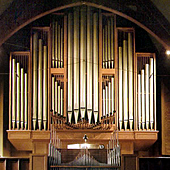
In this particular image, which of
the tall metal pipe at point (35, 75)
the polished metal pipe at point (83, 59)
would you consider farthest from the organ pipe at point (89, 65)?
the tall metal pipe at point (35, 75)

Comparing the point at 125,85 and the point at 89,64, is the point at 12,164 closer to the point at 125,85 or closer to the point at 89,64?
the point at 89,64

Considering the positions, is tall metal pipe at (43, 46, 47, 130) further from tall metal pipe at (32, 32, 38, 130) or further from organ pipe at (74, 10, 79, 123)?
organ pipe at (74, 10, 79, 123)

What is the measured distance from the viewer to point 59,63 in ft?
57.2

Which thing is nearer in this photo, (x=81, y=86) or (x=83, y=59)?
(x=81, y=86)

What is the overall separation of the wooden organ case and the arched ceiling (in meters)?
0.37

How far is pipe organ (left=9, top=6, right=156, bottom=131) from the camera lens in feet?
55.9

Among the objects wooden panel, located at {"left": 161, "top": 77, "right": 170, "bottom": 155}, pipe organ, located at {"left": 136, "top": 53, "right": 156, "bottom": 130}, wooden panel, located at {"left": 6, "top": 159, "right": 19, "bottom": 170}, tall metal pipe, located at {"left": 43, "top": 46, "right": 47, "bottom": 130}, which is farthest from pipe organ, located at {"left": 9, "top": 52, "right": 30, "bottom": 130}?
wooden panel, located at {"left": 161, "top": 77, "right": 170, "bottom": 155}

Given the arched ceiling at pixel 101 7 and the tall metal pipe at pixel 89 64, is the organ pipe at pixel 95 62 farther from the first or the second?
the arched ceiling at pixel 101 7

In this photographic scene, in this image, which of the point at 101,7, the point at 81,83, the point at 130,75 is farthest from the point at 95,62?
the point at 101,7

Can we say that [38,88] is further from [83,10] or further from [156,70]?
[156,70]

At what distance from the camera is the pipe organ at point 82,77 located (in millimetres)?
17047

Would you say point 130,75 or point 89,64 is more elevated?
point 89,64

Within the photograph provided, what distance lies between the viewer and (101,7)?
17.5 meters

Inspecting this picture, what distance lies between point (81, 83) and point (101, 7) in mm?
2471
